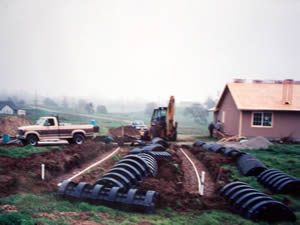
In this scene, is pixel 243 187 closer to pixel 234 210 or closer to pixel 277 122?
pixel 234 210

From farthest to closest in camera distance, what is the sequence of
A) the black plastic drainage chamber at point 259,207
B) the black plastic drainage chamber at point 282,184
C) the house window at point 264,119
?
1. the house window at point 264,119
2. the black plastic drainage chamber at point 282,184
3. the black plastic drainage chamber at point 259,207

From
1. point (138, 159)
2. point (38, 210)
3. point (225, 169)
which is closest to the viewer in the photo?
point (38, 210)

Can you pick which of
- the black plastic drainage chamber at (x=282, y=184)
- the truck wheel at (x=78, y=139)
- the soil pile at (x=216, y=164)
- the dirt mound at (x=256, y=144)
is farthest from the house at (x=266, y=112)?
the black plastic drainage chamber at (x=282, y=184)

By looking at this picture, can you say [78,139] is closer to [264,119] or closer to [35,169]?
[35,169]

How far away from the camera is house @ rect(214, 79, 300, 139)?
62.7ft

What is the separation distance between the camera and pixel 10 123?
68.3 feet

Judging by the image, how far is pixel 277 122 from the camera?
63.0 ft

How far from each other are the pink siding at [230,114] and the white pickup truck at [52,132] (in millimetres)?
9232

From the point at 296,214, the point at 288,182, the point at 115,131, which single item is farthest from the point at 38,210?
the point at 115,131

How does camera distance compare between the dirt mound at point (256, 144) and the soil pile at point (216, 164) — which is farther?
the dirt mound at point (256, 144)

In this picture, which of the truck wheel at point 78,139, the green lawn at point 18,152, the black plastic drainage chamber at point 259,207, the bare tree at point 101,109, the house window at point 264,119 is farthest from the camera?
the bare tree at point 101,109

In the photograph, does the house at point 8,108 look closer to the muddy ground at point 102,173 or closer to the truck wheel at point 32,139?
the truck wheel at point 32,139

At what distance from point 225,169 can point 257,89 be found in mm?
12496

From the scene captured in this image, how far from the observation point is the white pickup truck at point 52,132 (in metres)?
14.2
